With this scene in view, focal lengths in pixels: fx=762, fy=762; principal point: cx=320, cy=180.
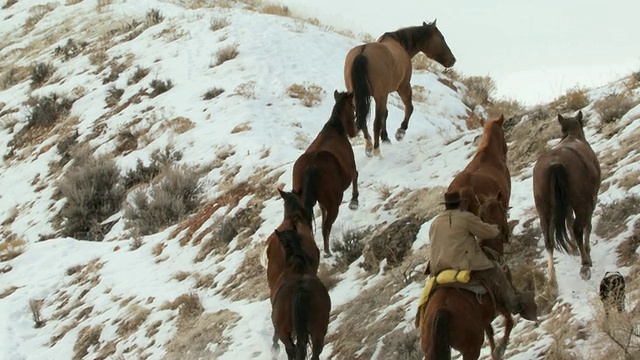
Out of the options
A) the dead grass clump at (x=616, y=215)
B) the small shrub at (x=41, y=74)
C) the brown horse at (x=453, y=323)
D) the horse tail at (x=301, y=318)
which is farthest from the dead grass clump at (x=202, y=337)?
the small shrub at (x=41, y=74)

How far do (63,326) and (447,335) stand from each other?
7.31 m

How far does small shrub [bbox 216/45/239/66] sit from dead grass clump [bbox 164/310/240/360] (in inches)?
405

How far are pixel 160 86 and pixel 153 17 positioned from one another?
5667mm

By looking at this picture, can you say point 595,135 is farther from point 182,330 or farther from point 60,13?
point 60,13

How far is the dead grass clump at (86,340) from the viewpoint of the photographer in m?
10.0

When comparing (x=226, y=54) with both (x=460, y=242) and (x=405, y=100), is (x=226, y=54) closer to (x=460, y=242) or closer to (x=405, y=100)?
(x=405, y=100)

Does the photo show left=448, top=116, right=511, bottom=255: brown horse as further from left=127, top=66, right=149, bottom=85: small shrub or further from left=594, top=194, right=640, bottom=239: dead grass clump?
left=127, top=66, right=149, bottom=85: small shrub

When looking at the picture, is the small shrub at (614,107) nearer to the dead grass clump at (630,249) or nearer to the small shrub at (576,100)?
the small shrub at (576,100)

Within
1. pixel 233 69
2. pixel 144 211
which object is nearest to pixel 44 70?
pixel 233 69

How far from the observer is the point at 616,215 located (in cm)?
725

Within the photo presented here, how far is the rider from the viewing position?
228 inches

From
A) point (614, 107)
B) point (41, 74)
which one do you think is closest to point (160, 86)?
point (41, 74)

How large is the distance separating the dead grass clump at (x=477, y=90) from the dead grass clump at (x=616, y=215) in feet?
37.4

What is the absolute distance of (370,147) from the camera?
477 inches
